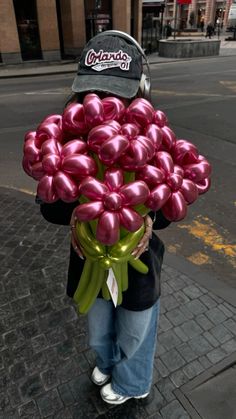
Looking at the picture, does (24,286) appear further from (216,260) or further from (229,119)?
(229,119)

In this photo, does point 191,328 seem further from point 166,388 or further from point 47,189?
point 47,189

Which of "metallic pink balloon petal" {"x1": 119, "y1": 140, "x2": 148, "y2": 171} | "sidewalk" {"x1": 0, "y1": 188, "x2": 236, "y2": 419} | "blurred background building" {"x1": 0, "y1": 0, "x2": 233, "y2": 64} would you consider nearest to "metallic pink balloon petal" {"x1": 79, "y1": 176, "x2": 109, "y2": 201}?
"metallic pink balloon petal" {"x1": 119, "y1": 140, "x2": 148, "y2": 171}

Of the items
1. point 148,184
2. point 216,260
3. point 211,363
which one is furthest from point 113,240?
point 216,260

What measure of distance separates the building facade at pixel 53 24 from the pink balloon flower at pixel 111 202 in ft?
69.4

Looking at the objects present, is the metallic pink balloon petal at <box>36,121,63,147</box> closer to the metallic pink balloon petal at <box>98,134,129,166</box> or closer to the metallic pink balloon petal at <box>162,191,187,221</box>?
the metallic pink balloon petal at <box>98,134,129,166</box>

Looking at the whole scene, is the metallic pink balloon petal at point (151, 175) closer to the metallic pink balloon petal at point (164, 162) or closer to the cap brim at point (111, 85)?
the metallic pink balloon petal at point (164, 162)

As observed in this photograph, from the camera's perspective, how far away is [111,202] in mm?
1318

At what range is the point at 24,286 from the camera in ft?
10.7

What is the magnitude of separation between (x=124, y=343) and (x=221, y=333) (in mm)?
1136

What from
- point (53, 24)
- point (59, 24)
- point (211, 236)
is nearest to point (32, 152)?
point (211, 236)

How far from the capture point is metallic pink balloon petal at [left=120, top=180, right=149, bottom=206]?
133 cm

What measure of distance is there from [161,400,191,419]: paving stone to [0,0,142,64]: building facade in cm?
2123

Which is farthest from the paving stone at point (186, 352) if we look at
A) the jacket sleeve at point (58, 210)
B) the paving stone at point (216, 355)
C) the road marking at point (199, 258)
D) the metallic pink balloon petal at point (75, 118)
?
the metallic pink balloon petal at point (75, 118)

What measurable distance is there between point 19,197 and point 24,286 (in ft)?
6.63
